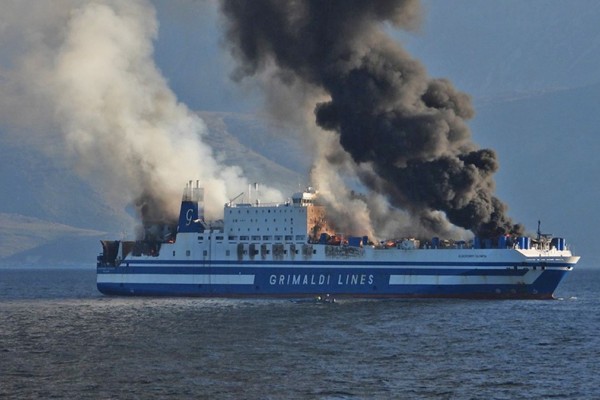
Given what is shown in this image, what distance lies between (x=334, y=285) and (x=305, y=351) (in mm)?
36860

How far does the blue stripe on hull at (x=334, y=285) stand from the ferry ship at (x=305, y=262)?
8cm

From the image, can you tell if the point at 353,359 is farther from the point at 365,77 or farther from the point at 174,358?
the point at 365,77

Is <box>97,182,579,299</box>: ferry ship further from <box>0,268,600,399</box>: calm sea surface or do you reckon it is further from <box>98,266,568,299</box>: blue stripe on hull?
<box>0,268,600,399</box>: calm sea surface

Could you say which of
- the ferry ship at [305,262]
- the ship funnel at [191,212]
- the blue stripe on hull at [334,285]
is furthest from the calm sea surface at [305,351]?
the ship funnel at [191,212]

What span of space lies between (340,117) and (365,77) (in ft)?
14.5

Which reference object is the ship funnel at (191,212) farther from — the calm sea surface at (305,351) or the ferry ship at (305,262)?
the calm sea surface at (305,351)

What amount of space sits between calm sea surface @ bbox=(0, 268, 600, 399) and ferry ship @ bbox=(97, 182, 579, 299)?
251 cm

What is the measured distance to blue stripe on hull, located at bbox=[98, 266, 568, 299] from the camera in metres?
99.9

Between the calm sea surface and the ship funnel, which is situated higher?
the ship funnel

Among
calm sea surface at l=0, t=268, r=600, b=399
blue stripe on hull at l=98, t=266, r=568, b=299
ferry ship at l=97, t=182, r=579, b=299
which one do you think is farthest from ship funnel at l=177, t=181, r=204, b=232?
calm sea surface at l=0, t=268, r=600, b=399

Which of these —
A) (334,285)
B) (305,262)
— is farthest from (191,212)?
(334,285)

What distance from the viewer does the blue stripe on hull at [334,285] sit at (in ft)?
328

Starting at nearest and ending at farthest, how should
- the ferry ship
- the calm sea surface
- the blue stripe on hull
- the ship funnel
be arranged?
the calm sea surface, the ferry ship, the blue stripe on hull, the ship funnel

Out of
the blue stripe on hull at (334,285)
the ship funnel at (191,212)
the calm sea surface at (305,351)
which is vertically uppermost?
the ship funnel at (191,212)
